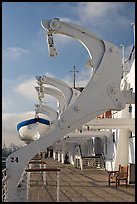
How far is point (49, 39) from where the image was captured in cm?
714

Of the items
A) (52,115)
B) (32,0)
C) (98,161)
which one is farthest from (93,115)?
(98,161)

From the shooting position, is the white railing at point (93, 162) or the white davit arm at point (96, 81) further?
the white railing at point (93, 162)

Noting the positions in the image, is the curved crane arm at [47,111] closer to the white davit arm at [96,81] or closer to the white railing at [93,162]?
the white railing at [93,162]

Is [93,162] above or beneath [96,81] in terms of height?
beneath

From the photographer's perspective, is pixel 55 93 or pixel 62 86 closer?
pixel 62 86

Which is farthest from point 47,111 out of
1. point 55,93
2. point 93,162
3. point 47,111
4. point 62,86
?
point 93,162

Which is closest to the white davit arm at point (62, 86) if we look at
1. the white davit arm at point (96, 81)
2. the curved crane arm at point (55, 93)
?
the curved crane arm at point (55, 93)

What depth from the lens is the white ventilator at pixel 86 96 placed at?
269 inches

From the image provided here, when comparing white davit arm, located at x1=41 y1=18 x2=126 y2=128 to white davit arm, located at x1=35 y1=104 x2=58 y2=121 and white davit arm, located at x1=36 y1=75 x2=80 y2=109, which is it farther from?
white davit arm, located at x1=35 y1=104 x2=58 y2=121

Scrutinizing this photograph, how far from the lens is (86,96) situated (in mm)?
7035

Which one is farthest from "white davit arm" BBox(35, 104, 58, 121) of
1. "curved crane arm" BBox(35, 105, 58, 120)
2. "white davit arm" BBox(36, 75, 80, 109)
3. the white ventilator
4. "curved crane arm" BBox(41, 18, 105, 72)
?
"curved crane arm" BBox(41, 18, 105, 72)

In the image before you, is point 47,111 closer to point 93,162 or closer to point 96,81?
point 96,81

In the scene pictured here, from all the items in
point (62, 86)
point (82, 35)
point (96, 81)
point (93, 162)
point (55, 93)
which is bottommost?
point (93, 162)

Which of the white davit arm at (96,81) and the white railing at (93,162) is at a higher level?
the white davit arm at (96,81)
